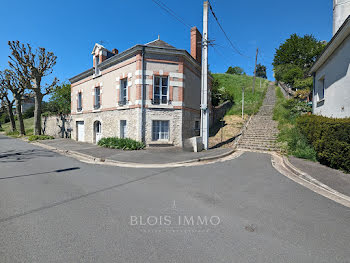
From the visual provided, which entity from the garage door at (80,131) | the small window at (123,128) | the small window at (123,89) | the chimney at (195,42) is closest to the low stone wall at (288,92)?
the chimney at (195,42)

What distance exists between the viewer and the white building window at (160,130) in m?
11.8

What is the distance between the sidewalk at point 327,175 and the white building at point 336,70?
2698 mm

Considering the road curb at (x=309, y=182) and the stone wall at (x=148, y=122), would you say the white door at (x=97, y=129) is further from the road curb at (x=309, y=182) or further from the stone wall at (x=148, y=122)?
the road curb at (x=309, y=182)

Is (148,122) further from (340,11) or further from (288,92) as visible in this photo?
(288,92)

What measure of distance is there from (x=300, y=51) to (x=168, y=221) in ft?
117

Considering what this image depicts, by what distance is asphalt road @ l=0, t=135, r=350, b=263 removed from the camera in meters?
2.19

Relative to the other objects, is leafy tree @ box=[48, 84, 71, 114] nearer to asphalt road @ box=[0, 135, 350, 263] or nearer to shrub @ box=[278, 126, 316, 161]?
asphalt road @ box=[0, 135, 350, 263]

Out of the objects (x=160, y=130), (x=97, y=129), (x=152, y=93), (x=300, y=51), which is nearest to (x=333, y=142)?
(x=160, y=130)

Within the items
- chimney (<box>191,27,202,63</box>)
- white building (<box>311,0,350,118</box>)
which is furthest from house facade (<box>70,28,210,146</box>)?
white building (<box>311,0,350,118</box>)

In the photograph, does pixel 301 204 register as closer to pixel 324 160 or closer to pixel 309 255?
pixel 309 255

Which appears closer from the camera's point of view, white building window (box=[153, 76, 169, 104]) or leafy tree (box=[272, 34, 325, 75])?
white building window (box=[153, 76, 169, 104])

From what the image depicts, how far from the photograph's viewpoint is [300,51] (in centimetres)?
2764

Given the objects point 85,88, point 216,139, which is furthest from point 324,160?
point 85,88

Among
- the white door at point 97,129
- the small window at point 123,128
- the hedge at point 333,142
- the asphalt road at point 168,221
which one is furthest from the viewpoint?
the white door at point 97,129
